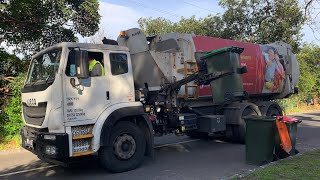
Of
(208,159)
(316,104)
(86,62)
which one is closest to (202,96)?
(208,159)

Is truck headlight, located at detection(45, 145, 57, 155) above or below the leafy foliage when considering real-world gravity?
below

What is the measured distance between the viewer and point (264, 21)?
75.4ft

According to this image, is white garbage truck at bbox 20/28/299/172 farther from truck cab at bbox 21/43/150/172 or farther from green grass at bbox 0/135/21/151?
green grass at bbox 0/135/21/151

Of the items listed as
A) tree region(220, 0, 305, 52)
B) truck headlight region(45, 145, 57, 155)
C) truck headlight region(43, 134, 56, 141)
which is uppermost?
tree region(220, 0, 305, 52)

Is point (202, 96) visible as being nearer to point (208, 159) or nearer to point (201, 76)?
point (201, 76)

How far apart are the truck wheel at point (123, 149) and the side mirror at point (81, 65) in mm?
1285

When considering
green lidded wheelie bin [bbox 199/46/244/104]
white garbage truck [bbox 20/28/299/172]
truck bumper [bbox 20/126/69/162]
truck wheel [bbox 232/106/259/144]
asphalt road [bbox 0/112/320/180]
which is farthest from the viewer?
truck wheel [bbox 232/106/259/144]

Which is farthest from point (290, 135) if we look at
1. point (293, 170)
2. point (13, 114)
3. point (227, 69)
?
point (13, 114)

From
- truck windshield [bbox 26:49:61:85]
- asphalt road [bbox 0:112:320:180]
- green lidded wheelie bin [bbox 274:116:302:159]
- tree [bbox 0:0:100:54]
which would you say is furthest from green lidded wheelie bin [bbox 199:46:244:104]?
tree [bbox 0:0:100:54]

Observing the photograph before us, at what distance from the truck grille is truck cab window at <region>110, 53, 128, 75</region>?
5.15 ft

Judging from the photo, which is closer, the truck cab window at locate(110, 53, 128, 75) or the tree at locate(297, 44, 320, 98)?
the truck cab window at locate(110, 53, 128, 75)

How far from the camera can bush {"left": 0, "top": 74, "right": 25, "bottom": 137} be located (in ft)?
40.4

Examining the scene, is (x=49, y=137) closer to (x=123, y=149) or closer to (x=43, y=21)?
(x=123, y=149)

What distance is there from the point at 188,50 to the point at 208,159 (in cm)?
292
